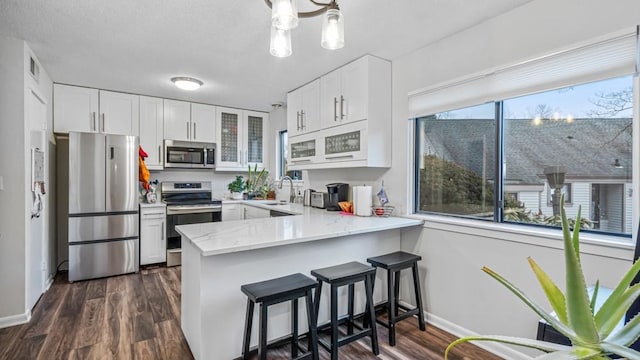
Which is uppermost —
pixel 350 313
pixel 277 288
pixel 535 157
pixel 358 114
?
pixel 358 114

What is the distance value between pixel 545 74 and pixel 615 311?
6.27ft

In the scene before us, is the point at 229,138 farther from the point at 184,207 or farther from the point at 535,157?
the point at 535,157

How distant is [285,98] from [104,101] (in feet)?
7.82

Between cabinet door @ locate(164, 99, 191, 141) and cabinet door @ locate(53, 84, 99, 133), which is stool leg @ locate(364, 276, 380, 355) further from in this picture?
cabinet door @ locate(53, 84, 99, 133)

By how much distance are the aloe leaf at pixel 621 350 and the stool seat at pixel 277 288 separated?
151cm

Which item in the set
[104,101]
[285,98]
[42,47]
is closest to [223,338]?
[42,47]

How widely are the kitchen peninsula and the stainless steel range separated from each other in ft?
7.02

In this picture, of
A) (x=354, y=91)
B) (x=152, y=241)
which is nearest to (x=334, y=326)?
(x=354, y=91)

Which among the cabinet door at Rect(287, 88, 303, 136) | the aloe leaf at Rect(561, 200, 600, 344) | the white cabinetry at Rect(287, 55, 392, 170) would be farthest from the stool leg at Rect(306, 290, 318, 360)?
the cabinet door at Rect(287, 88, 303, 136)

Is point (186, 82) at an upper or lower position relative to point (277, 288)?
upper

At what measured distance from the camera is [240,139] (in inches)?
204

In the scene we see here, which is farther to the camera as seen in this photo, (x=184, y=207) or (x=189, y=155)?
(x=189, y=155)

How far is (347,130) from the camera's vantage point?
121 inches

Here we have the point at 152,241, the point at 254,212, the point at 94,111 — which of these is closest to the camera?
the point at 94,111
